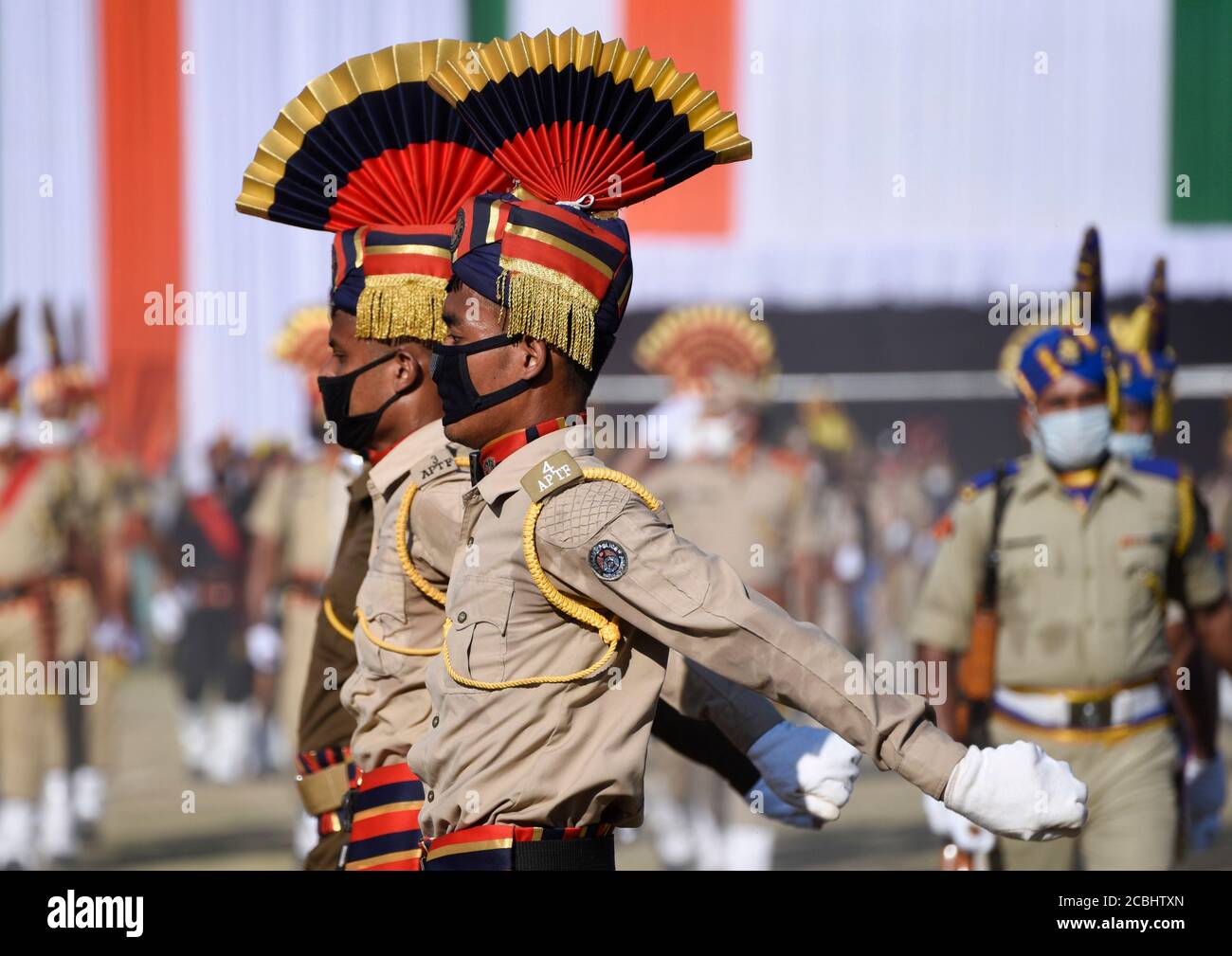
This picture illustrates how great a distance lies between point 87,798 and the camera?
9.95 meters

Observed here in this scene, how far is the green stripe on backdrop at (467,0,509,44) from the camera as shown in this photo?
15945 mm

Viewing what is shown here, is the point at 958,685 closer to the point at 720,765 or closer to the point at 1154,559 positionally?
the point at 1154,559

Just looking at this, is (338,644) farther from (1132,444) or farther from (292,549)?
(292,549)

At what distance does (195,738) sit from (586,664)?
34.7ft

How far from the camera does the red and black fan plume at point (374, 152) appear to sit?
443cm

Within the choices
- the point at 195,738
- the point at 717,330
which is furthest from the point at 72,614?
the point at 717,330

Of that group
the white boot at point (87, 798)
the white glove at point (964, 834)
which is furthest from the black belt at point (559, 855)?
the white boot at point (87, 798)

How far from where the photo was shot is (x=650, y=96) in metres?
3.57

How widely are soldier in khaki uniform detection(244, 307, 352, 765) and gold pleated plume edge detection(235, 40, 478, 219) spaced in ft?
11.6

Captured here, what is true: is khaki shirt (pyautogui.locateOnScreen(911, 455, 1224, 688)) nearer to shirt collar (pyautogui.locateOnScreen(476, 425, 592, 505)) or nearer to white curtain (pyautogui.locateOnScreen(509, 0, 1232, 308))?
shirt collar (pyautogui.locateOnScreen(476, 425, 592, 505))
